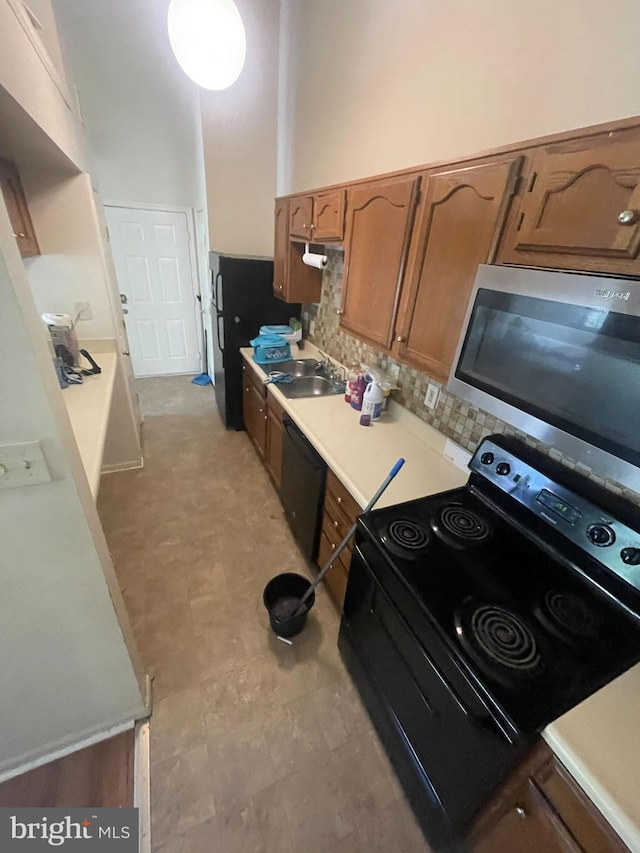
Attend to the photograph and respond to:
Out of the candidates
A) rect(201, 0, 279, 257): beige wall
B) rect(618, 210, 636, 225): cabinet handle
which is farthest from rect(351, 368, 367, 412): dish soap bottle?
rect(201, 0, 279, 257): beige wall

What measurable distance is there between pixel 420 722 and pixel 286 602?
0.81 metres

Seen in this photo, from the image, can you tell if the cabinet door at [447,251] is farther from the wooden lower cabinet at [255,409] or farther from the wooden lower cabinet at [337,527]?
the wooden lower cabinet at [255,409]

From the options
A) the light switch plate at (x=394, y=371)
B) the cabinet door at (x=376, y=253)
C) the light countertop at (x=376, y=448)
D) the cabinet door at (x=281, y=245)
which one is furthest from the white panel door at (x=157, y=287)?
the light switch plate at (x=394, y=371)

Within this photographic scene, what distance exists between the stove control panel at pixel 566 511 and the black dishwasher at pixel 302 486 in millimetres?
721

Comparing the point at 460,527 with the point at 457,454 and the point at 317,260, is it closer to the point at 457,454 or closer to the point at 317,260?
the point at 457,454

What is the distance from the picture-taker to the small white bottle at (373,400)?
1.84m

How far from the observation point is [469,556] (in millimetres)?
1106

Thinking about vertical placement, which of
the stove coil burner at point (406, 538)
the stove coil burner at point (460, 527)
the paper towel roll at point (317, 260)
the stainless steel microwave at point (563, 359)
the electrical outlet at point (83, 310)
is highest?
the paper towel roll at point (317, 260)

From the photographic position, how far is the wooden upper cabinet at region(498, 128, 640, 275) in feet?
2.29

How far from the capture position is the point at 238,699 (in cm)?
146

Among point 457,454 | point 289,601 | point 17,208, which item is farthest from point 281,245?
point 289,601

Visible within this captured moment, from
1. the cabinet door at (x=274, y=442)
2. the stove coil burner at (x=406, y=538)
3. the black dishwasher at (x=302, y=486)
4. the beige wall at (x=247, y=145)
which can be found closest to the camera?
the stove coil burner at (x=406, y=538)

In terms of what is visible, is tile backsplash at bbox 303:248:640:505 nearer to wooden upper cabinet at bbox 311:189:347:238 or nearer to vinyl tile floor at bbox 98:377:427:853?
wooden upper cabinet at bbox 311:189:347:238

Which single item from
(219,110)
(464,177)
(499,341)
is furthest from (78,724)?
(219,110)
